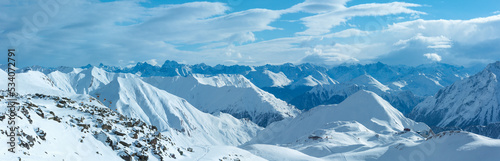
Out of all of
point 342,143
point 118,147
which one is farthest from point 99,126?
point 342,143

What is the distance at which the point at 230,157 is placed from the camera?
220ft

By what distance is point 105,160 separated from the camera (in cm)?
4456

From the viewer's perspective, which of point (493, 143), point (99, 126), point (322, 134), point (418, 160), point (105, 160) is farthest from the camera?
point (322, 134)

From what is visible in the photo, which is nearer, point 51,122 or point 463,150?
point 51,122

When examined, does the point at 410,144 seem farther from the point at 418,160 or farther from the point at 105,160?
the point at 105,160

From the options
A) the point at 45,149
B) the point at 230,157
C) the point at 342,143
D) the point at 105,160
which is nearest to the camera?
the point at 45,149

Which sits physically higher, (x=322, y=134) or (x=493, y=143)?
(x=493, y=143)

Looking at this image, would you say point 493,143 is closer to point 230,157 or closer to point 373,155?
point 373,155

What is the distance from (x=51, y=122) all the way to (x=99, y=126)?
710 cm

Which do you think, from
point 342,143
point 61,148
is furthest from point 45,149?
point 342,143

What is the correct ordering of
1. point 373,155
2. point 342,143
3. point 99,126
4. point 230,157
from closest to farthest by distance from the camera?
point 99,126 < point 230,157 < point 373,155 < point 342,143

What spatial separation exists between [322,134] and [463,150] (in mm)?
87443

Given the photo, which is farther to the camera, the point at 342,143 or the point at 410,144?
the point at 342,143

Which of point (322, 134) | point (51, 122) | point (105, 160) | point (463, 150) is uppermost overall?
point (51, 122)
